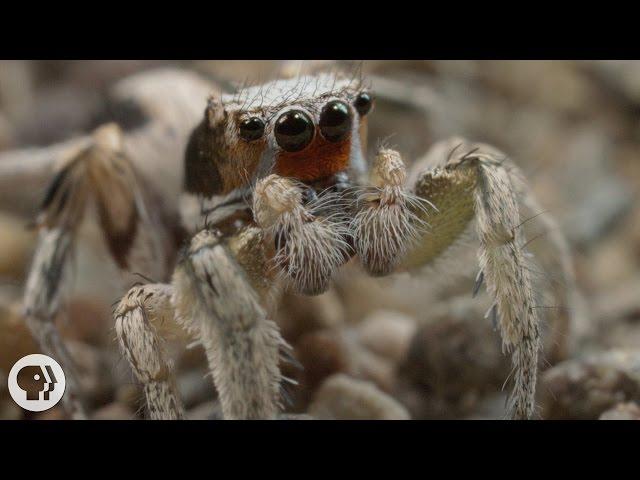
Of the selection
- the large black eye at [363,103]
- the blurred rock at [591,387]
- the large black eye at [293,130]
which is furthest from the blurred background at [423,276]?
the large black eye at [293,130]

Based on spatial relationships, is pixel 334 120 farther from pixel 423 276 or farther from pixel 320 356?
pixel 320 356

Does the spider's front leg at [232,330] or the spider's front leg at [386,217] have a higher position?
the spider's front leg at [386,217]

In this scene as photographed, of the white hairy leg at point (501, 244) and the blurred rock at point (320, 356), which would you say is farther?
the blurred rock at point (320, 356)

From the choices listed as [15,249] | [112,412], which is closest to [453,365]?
[112,412]

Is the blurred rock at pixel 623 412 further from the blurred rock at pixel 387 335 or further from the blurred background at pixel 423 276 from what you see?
the blurred rock at pixel 387 335

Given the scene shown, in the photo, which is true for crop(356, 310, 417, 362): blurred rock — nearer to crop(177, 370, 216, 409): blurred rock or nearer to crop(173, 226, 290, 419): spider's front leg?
crop(177, 370, 216, 409): blurred rock

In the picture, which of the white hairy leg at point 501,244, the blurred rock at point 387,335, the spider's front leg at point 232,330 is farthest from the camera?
the blurred rock at point 387,335

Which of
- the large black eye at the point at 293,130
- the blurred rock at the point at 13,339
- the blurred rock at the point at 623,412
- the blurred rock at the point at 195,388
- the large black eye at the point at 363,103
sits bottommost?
the blurred rock at the point at 623,412
